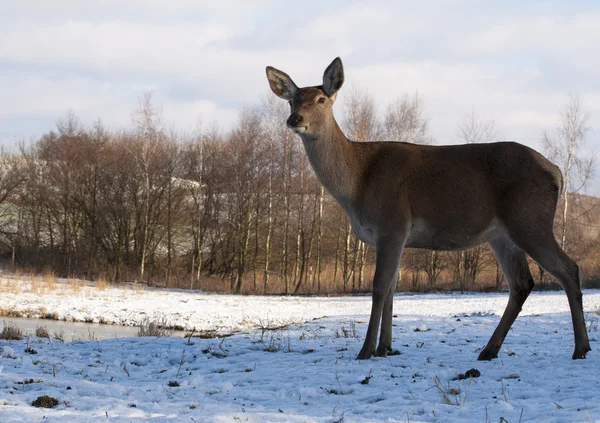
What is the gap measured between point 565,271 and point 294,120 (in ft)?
11.2

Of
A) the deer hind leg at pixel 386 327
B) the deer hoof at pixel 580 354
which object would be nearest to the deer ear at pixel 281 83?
the deer hind leg at pixel 386 327

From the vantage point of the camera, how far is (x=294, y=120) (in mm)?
7398

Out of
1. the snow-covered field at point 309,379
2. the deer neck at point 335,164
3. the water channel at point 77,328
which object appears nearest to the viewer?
the snow-covered field at point 309,379

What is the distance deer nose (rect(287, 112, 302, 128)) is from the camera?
24.1ft

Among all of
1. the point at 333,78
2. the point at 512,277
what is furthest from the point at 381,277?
the point at 333,78

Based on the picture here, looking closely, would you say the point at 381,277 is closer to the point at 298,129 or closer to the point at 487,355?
the point at 487,355

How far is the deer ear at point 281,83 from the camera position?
795 cm

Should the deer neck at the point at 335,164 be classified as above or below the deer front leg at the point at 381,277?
above

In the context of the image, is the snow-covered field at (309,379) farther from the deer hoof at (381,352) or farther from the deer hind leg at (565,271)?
the deer hind leg at (565,271)

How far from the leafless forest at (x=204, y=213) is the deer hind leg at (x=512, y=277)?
112 ft

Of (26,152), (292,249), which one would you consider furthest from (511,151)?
(26,152)

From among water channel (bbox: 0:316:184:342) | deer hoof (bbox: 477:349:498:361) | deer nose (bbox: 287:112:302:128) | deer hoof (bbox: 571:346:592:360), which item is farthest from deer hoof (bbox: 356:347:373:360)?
water channel (bbox: 0:316:184:342)

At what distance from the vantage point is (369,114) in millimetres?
45688

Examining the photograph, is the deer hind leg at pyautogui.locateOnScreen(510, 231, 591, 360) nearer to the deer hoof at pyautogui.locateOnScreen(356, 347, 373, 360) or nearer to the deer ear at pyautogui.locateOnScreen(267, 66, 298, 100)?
the deer hoof at pyautogui.locateOnScreen(356, 347, 373, 360)
